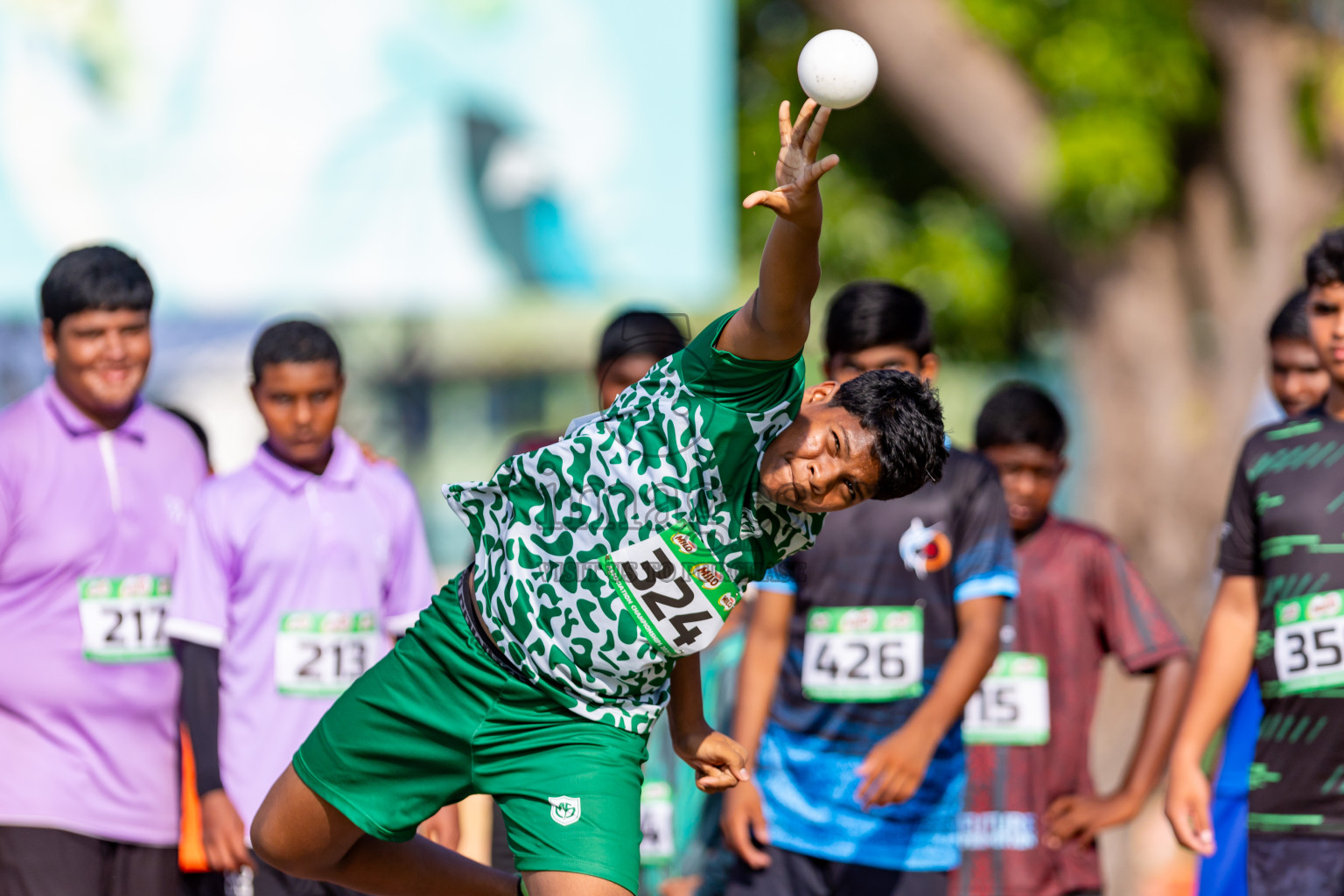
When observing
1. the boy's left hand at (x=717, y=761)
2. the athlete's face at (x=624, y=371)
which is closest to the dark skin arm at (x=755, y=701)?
the athlete's face at (x=624, y=371)

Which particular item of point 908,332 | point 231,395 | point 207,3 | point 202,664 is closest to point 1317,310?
point 908,332

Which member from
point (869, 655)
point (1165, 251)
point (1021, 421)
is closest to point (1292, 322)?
point (1021, 421)

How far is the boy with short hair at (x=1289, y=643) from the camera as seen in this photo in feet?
14.4

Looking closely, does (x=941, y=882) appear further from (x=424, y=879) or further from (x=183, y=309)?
(x=183, y=309)

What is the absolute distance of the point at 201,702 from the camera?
484cm

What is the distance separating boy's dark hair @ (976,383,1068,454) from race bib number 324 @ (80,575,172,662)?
2.66 meters

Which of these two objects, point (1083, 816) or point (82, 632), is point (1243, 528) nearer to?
point (1083, 816)

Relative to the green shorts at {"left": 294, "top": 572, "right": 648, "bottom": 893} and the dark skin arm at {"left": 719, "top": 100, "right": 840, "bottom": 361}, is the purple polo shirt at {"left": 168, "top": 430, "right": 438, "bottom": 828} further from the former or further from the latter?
the dark skin arm at {"left": 719, "top": 100, "right": 840, "bottom": 361}

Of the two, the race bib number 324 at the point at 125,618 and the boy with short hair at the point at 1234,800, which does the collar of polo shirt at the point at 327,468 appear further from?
the boy with short hair at the point at 1234,800

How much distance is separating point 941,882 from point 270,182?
372 inches

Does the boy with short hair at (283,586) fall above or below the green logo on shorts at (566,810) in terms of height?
above

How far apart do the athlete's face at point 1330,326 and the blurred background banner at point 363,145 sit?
8.83 metres

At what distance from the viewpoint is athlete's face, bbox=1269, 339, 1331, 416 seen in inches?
219

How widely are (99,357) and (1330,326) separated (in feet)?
11.3
